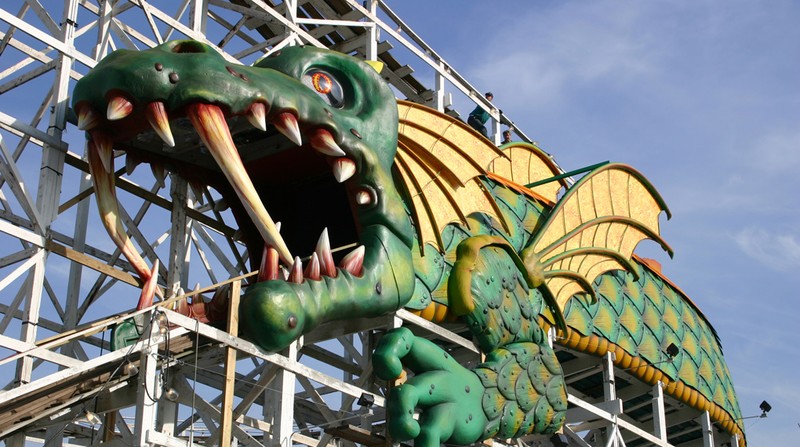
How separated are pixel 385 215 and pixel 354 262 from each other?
0.63 metres

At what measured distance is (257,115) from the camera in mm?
10484

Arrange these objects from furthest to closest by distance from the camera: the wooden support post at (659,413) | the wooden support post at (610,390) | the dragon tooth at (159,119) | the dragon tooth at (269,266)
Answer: the wooden support post at (659,413), the wooden support post at (610,390), the dragon tooth at (269,266), the dragon tooth at (159,119)

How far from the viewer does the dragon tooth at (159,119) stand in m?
10.0

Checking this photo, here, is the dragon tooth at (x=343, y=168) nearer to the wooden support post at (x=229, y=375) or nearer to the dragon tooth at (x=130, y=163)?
the wooden support post at (x=229, y=375)

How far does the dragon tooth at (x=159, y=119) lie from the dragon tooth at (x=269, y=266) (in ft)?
4.34

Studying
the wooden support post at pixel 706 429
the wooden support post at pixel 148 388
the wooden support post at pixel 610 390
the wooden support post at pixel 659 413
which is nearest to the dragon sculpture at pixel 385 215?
the wooden support post at pixel 610 390

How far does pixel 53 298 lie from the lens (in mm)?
13273

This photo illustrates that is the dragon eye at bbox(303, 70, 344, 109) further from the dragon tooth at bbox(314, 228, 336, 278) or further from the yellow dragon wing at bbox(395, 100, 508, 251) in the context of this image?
the dragon tooth at bbox(314, 228, 336, 278)

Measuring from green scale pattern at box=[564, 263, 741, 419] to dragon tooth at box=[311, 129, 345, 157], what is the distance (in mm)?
4963

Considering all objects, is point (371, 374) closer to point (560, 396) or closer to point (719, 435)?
point (560, 396)

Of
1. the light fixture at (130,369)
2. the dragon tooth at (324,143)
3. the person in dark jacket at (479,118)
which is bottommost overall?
the light fixture at (130,369)

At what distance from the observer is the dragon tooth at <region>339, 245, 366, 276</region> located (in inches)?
446

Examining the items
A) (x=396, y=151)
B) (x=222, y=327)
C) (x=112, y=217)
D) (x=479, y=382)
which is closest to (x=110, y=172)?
(x=112, y=217)

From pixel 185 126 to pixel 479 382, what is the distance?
391cm
